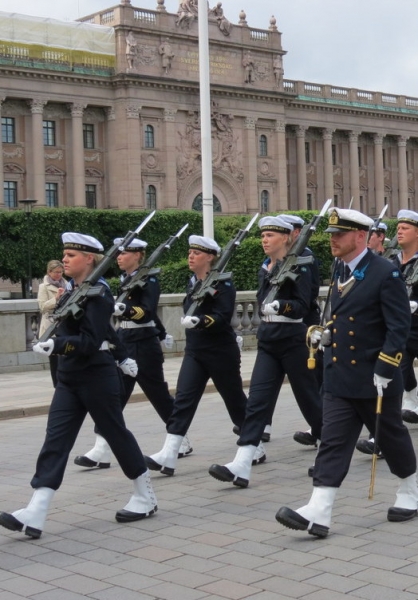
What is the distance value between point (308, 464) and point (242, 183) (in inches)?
2533

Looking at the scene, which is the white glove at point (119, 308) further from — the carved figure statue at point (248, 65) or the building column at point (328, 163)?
the building column at point (328, 163)

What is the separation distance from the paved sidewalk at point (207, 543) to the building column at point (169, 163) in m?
58.5

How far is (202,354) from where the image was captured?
347 inches

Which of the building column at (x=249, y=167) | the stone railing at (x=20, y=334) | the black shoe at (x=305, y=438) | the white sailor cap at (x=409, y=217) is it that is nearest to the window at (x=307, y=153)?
the building column at (x=249, y=167)

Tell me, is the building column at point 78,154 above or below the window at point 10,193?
above

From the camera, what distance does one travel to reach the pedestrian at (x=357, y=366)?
6539 mm

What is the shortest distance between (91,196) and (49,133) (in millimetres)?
4795

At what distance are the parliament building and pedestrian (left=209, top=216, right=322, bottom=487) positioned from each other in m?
55.6

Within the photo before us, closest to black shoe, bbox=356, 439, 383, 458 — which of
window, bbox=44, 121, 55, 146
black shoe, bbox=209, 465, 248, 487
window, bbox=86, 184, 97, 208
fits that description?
black shoe, bbox=209, 465, 248, 487

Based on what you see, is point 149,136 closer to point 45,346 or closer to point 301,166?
point 301,166

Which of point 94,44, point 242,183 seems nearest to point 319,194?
point 242,183

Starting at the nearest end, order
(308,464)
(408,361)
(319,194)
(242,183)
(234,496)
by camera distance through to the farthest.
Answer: (234,496) → (308,464) → (408,361) → (242,183) → (319,194)

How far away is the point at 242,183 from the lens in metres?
72.8

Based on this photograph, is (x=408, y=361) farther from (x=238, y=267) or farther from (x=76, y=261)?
(x=238, y=267)
